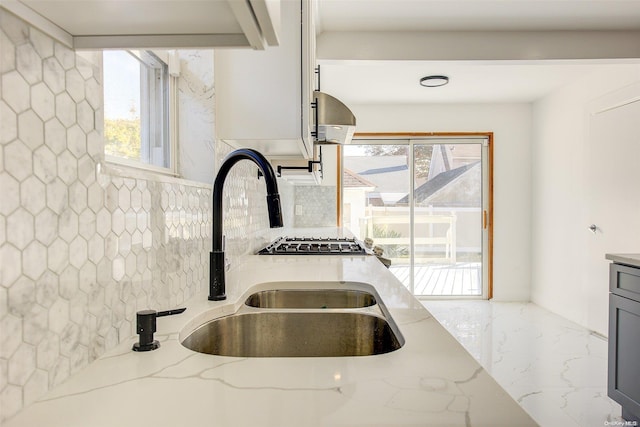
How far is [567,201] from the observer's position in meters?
4.52

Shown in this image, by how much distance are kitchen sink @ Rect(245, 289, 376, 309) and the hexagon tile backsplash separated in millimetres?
603

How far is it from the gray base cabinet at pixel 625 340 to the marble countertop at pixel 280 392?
215cm

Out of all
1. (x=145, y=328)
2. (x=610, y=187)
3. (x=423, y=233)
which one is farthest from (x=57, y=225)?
(x=423, y=233)

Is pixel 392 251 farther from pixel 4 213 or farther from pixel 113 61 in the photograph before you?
pixel 4 213

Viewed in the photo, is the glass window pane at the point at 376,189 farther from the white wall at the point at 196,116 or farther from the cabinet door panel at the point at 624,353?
the white wall at the point at 196,116

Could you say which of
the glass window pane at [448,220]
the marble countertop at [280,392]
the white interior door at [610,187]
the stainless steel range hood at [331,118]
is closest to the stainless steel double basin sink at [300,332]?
the marble countertop at [280,392]

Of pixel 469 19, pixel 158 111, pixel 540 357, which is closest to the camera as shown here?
pixel 158 111

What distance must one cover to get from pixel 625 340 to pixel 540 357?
117 cm

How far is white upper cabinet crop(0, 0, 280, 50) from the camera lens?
51 centimetres

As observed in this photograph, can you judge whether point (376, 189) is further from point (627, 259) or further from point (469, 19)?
point (627, 259)

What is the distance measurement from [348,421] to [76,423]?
1.05 ft

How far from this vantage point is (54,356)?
1.98 ft

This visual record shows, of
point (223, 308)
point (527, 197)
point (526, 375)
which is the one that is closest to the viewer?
point (223, 308)

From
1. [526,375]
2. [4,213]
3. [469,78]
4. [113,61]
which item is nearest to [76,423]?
[4,213]
